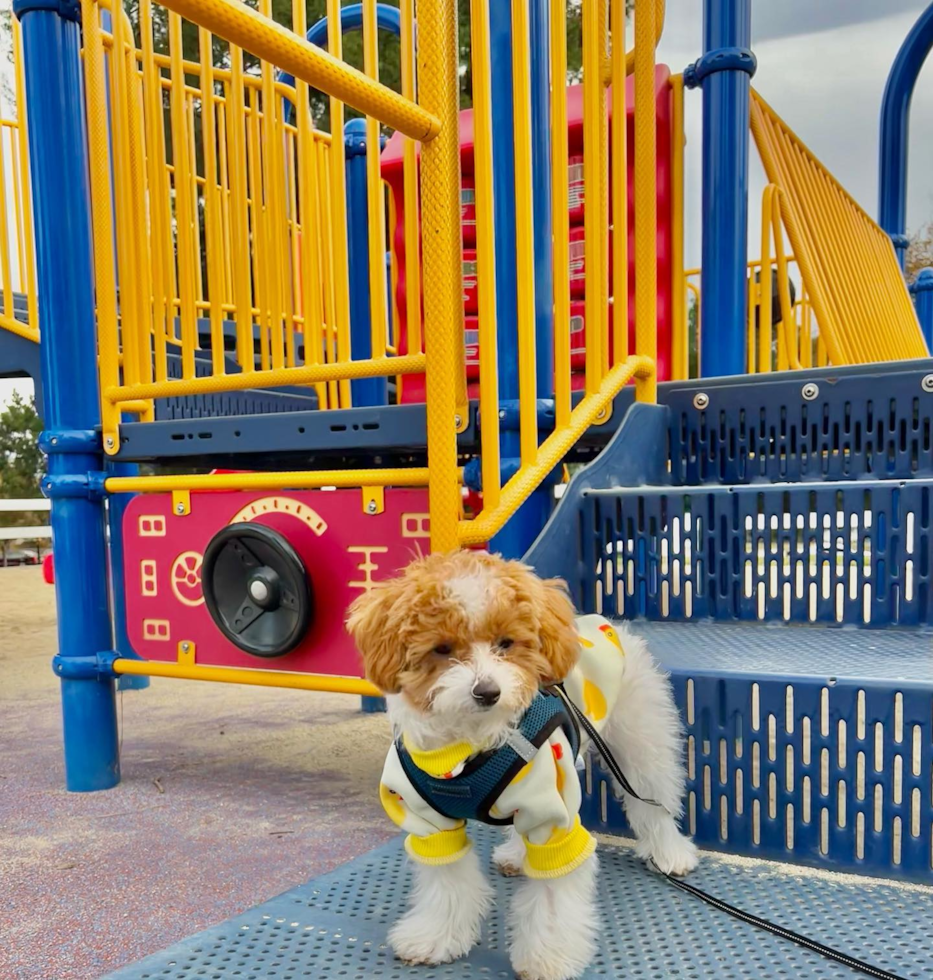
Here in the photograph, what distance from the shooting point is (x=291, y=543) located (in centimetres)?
201

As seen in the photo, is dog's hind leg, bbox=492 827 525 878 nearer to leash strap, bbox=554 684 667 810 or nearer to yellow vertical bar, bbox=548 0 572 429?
leash strap, bbox=554 684 667 810

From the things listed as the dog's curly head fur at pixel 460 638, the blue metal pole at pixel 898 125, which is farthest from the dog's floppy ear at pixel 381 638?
the blue metal pole at pixel 898 125

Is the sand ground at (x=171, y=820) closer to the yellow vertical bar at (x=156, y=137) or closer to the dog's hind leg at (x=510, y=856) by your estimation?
the dog's hind leg at (x=510, y=856)

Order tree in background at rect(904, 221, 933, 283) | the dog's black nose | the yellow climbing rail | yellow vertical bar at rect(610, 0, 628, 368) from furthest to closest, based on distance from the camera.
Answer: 1. tree in background at rect(904, 221, 933, 283)
2. the yellow climbing rail
3. yellow vertical bar at rect(610, 0, 628, 368)
4. the dog's black nose

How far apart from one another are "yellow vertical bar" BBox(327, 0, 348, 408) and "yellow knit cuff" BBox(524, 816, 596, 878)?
1.73 m

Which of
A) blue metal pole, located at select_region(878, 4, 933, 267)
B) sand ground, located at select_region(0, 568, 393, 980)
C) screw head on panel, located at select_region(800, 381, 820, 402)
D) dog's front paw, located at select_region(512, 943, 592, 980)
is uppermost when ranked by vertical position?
blue metal pole, located at select_region(878, 4, 933, 267)

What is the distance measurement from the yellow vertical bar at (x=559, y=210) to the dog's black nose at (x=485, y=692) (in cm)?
88

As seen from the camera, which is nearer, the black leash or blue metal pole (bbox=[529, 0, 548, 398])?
the black leash

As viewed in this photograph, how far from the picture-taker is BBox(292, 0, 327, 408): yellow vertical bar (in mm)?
2420

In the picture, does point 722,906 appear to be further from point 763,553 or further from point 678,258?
point 678,258

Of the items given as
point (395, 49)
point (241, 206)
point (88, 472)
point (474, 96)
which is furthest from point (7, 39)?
point (474, 96)

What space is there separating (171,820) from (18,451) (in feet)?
40.0

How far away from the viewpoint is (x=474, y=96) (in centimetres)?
167

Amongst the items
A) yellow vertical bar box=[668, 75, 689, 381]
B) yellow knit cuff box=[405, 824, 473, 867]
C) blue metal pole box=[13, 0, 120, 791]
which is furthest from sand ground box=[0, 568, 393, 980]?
yellow vertical bar box=[668, 75, 689, 381]
